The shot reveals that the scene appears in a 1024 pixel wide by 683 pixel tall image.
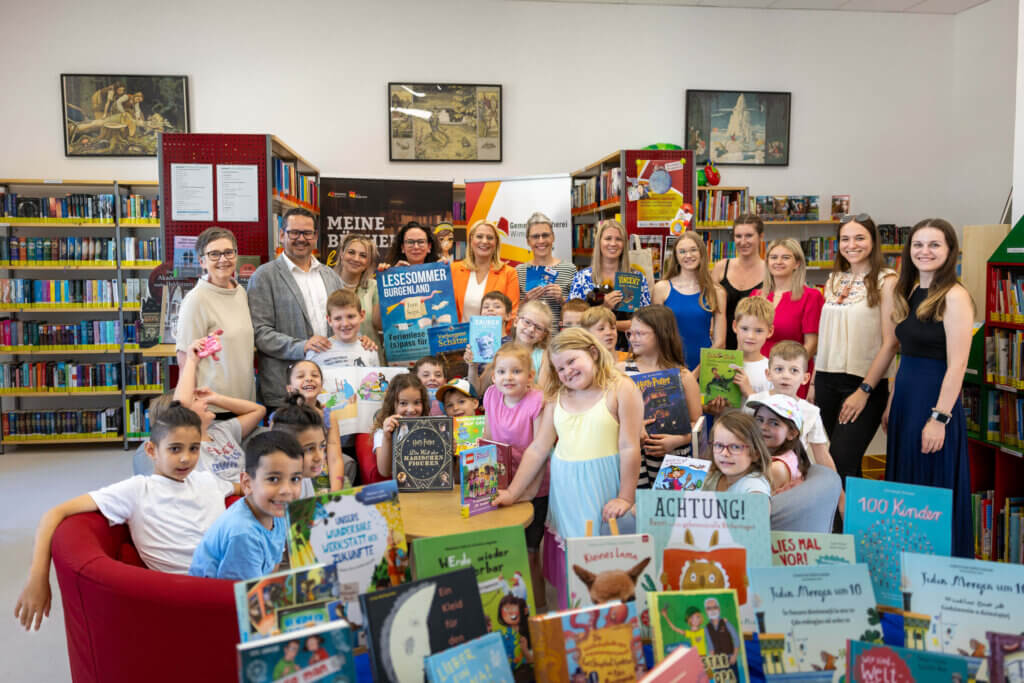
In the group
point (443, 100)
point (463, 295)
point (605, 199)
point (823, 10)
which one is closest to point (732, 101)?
point (823, 10)

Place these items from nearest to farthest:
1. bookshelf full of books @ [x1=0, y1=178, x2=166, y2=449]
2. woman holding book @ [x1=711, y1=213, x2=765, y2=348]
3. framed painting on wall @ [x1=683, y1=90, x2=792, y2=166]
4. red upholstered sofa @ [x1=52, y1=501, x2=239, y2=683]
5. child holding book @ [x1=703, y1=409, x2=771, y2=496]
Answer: red upholstered sofa @ [x1=52, y1=501, x2=239, y2=683] → child holding book @ [x1=703, y1=409, x2=771, y2=496] → woman holding book @ [x1=711, y1=213, x2=765, y2=348] → bookshelf full of books @ [x1=0, y1=178, x2=166, y2=449] → framed painting on wall @ [x1=683, y1=90, x2=792, y2=166]

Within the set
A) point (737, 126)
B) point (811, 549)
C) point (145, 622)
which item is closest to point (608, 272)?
point (811, 549)

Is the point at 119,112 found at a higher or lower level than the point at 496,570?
higher

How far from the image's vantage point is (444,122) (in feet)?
25.1

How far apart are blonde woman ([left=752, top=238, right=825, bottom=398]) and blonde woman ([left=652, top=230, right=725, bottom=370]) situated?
1.03 ft

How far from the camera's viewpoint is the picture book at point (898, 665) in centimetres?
125

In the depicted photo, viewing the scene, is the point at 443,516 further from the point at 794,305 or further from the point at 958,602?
the point at 794,305

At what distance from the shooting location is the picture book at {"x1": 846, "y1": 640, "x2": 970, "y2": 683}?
4.11 ft

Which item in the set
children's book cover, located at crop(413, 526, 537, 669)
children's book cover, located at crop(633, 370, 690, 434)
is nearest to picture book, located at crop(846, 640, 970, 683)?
children's book cover, located at crop(413, 526, 537, 669)

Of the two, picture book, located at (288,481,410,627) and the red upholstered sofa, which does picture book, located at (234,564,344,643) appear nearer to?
picture book, located at (288,481,410,627)

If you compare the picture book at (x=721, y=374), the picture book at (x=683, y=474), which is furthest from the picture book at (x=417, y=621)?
the picture book at (x=721, y=374)

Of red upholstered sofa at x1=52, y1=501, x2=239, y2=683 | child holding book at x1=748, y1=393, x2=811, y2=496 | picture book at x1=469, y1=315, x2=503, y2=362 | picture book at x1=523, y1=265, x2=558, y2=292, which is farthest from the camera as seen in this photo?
A: picture book at x1=523, y1=265, x2=558, y2=292

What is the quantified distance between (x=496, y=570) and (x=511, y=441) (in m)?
1.42

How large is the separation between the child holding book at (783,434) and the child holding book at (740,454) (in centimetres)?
25
